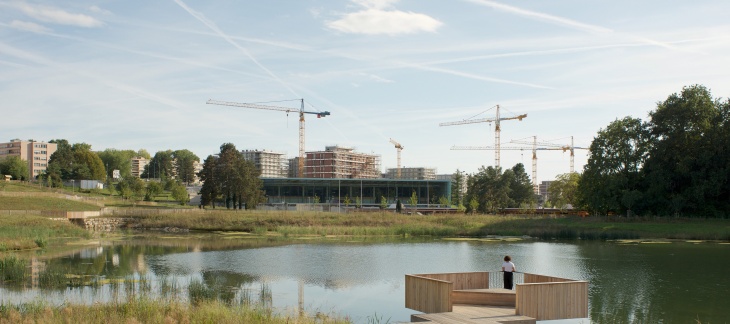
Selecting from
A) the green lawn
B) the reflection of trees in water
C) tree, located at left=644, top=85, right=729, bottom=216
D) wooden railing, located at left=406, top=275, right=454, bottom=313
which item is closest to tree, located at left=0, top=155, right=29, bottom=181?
the green lawn

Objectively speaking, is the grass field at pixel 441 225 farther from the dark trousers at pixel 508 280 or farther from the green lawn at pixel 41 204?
the dark trousers at pixel 508 280

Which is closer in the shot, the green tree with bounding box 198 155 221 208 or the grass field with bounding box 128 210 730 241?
the grass field with bounding box 128 210 730 241

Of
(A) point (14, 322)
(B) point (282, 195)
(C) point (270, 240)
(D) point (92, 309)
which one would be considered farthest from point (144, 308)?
(B) point (282, 195)

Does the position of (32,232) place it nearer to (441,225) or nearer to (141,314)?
(141,314)

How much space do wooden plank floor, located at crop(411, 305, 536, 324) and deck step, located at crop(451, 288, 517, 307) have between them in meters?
0.91

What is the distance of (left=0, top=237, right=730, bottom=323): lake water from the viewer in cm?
2431

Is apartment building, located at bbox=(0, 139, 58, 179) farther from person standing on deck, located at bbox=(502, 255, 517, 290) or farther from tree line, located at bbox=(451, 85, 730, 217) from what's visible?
person standing on deck, located at bbox=(502, 255, 517, 290)

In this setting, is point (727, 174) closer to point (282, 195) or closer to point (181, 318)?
point (181, 318)

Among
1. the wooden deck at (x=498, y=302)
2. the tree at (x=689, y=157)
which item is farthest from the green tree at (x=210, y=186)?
the wooden deck at (x=498, y=302)

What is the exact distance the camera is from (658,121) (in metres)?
73.8

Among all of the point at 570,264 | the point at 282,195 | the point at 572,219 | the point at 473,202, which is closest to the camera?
the point at 570,264

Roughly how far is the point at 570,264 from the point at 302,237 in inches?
1135

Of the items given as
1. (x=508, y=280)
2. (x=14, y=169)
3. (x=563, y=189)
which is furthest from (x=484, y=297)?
(x=14, y=169)

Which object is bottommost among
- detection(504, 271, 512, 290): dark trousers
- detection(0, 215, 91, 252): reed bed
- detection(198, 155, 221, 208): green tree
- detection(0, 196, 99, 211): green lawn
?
detection(0, 215, 91, 252): reed bed
